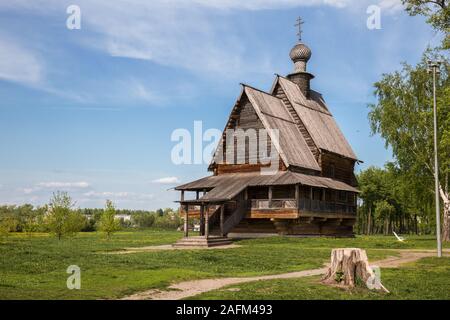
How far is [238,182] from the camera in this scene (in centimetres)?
3566

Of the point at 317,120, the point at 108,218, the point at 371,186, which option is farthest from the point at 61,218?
the point at 371,186

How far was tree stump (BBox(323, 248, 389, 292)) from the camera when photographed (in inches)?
464

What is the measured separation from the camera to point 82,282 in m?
12.1

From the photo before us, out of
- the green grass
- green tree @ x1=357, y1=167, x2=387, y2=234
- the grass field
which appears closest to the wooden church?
the grass field

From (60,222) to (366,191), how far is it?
53.4 metres

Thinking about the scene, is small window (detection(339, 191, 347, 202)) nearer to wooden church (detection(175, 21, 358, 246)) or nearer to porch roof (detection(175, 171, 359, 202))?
wooden church (detection(175, 21, 358, 246))

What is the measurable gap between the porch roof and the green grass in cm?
1800

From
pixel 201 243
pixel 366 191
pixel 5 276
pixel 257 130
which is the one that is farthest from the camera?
pixel 366 191

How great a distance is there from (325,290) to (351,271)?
3.88ft

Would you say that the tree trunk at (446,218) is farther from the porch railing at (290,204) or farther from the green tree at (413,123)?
the porch railing at (290,204)

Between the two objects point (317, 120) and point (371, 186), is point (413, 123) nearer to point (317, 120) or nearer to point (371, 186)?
point (317, 120)
